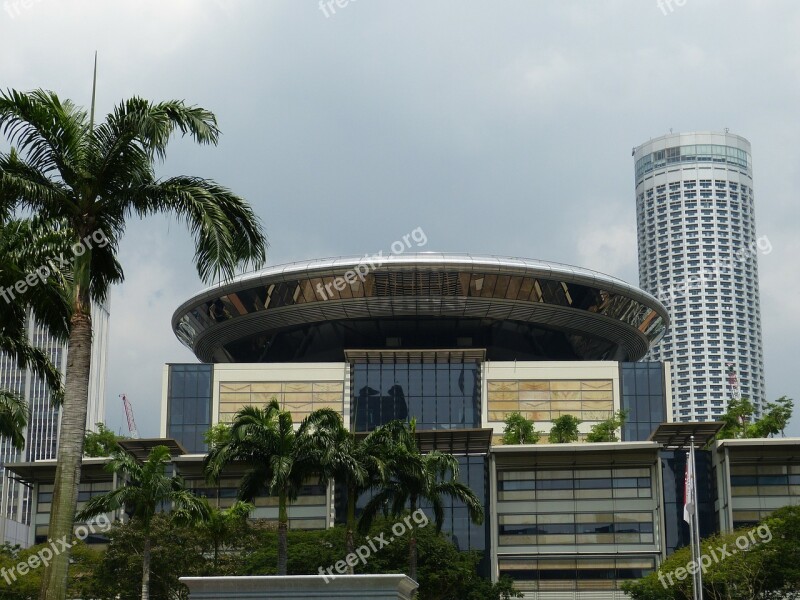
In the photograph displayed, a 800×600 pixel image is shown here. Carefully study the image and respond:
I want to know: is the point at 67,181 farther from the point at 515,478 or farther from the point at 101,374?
the point at 101,374

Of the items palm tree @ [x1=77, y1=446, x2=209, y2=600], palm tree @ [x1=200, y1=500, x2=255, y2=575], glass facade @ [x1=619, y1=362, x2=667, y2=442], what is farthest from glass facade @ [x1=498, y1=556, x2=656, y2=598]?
palm tree @ [x1=77, y1=446, x2=209, y2=600]

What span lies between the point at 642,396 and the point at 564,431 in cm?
811

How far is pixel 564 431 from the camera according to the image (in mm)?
88250

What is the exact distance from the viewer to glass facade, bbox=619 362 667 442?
91.8 m

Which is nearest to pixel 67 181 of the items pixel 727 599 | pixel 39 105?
pixel 39 105

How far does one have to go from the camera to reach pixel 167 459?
50750mm

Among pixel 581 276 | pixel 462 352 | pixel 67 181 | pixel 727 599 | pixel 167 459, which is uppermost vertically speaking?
pixel 581 276

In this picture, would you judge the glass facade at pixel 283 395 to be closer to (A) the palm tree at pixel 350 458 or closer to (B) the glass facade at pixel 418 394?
(B) the glass facade at pixel 418 394

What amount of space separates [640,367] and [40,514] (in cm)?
4529

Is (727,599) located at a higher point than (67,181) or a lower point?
lower

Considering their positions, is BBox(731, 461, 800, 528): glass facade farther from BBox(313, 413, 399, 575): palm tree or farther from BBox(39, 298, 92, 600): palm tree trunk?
BBox(39, 298, 92, 600): palm tree trunk

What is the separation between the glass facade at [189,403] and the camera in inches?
3605

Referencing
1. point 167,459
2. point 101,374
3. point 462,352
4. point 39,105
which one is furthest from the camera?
point 101,374

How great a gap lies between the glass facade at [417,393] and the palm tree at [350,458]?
36.2 m
